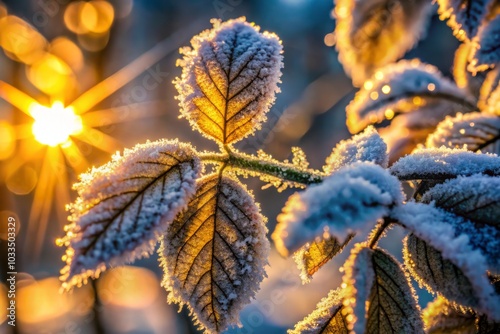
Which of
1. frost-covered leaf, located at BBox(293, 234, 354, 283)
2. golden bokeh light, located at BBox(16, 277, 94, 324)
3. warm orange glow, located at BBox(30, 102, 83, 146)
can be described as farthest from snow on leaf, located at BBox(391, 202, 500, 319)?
golden bokeh light, located at BBox(16, 277, 94, 324)

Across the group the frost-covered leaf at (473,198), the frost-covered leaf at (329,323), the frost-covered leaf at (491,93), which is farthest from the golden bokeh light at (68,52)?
the frost-covered leaf at (473,198)

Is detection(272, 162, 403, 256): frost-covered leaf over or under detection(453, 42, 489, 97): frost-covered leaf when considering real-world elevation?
under

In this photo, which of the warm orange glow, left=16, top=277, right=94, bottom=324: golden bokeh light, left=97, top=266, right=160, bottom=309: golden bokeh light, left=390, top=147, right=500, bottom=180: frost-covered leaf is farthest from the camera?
left=97, top=266, right=160, bottom=309: golden bokeh light

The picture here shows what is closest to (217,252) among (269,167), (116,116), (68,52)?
(269,167)

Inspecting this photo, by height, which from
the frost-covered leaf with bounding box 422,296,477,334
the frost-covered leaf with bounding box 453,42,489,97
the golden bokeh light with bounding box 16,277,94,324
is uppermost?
the golden bokeh light with bounding box 16,277,94,324

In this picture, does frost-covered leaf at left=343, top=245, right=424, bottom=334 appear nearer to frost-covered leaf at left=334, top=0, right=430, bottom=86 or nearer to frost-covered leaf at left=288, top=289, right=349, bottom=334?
frost-covered leaf at left=288, top=289, right=349, bottom=334

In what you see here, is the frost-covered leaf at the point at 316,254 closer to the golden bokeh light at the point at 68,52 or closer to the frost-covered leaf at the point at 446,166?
the frost-covered leaf at the point at 446,166

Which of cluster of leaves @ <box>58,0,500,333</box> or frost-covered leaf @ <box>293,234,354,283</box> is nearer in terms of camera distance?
cluster of leaves @ <box>58,0,500,333</box>

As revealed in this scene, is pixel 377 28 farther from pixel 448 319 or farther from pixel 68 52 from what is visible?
pixel 68 52
